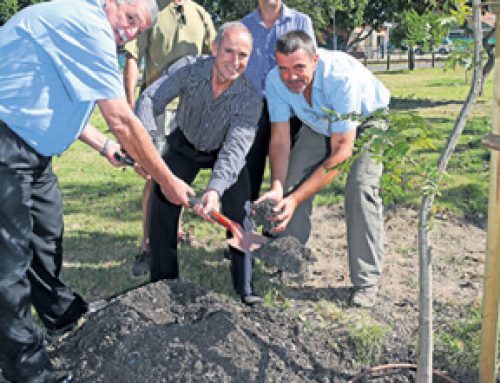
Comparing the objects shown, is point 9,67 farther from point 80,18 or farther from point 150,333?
point 150,333

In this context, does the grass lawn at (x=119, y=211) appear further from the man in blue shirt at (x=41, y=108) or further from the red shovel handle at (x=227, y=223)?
the man in blue shirt at (x=41, y=108)

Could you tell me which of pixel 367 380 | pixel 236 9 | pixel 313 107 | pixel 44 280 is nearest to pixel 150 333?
pixel 44 280

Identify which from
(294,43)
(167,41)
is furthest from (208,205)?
(167,41)

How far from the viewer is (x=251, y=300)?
3.79 m

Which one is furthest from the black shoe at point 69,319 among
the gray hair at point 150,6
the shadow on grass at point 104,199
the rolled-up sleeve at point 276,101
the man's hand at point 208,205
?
the shadow on grass at point 104,199

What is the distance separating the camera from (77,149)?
10.1 m

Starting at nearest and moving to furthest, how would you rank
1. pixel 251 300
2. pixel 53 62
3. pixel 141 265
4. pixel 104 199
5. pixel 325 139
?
pixel 53 62 → pixel 251 300 → pixel 325 139 → pixel 141 265 → pixel 104 199

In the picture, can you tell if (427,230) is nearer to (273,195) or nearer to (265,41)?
(273,195)

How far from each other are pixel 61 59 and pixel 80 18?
19 centimetres

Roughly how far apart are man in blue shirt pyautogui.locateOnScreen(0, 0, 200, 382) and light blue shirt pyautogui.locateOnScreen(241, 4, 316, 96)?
132cm

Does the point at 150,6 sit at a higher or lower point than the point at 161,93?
higher

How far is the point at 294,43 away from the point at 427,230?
4.48 ft

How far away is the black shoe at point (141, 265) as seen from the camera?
4.39 metres

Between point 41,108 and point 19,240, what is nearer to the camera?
point 41,108
